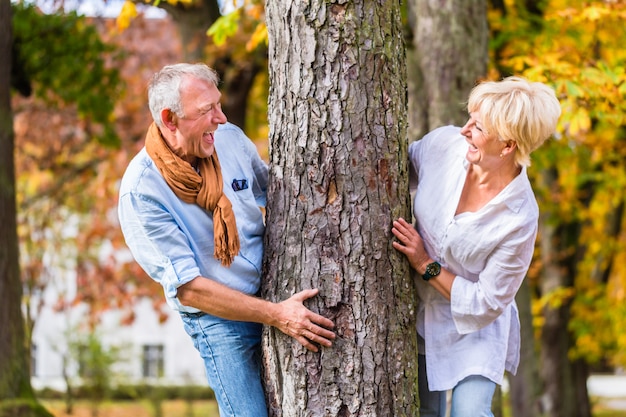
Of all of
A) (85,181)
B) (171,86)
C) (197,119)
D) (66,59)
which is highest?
(66,59)

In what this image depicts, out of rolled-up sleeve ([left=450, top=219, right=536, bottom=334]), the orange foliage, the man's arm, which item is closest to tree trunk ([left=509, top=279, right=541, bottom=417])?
rolled-up sleeve ([left=450, top=219, right=536, bottom=334])

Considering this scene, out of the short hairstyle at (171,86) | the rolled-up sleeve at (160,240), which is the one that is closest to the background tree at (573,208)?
the short hairstyle at (171,86)

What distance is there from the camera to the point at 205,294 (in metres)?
3.20

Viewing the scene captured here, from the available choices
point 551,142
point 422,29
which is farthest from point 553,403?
point 422,29

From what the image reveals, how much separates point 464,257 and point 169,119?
1295mm

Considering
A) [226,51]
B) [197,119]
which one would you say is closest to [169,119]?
[197,119]

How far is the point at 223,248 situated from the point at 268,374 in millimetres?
555

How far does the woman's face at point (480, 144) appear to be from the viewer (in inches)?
134

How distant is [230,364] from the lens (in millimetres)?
3381

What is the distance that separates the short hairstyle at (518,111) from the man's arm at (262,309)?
0.96 m

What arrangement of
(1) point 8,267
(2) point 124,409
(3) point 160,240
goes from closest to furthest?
(3) point 160,240
(1) point 8,267
(2) point 124,409

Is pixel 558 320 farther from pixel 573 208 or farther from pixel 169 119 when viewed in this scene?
pixel 169 119

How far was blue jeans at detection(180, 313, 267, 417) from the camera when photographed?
337 centimetres

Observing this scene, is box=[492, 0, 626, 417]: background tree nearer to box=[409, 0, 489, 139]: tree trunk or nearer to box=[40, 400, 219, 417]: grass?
box=[409, 0, 489, 139]: tree trunk
